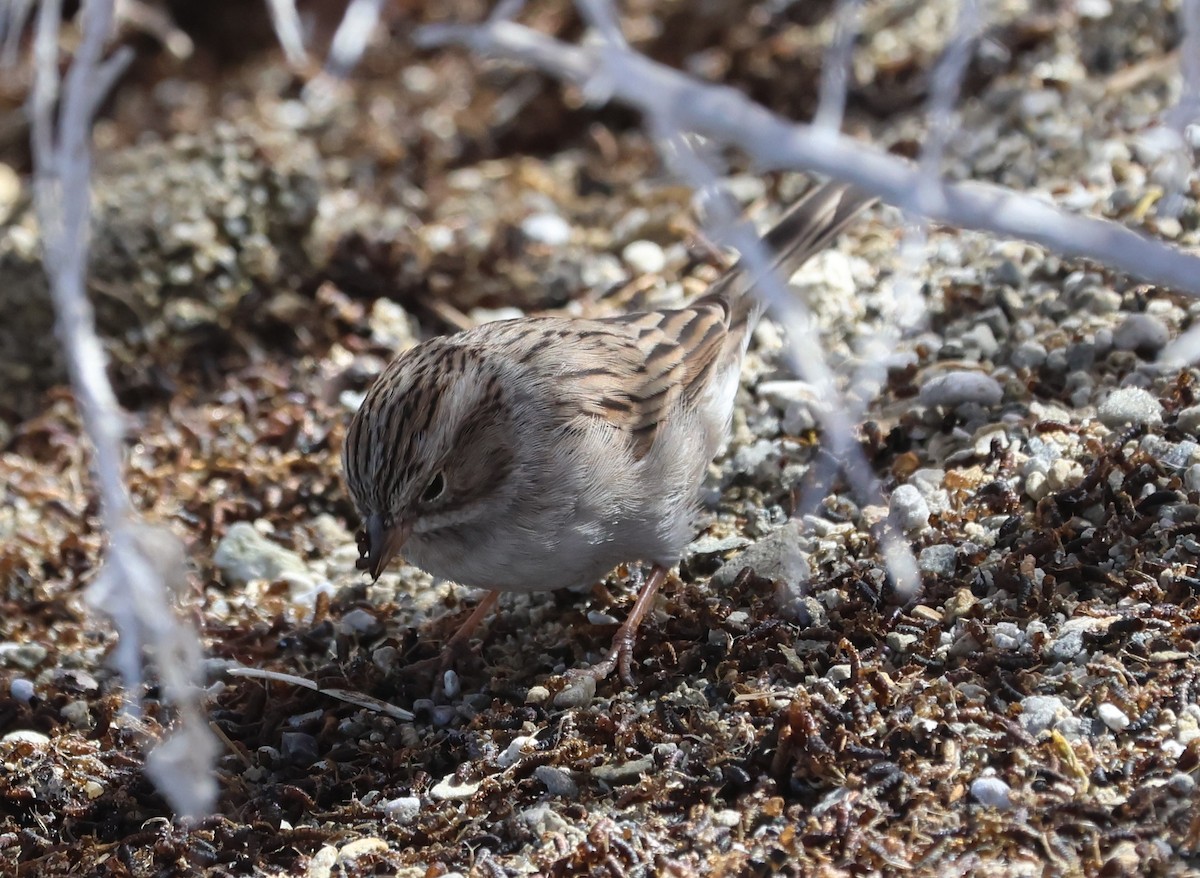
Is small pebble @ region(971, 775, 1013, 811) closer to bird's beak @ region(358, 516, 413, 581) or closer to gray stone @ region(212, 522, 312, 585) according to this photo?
bird's beak @ region(358, 516, 413, 581)

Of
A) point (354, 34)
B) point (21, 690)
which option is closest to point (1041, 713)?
point (354, 34)

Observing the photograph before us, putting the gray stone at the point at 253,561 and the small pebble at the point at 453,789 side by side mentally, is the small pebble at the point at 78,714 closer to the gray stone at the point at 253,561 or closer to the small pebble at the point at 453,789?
the gray stone at the point at 253,561

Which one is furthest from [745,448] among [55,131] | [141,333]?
[55,131]

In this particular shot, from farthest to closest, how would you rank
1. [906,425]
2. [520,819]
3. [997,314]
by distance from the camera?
[997,314] → [906,425] → [520,819]

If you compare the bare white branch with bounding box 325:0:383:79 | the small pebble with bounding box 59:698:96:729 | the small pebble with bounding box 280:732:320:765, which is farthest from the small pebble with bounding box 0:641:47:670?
the bare white branch with bounding box 325:0:383:79

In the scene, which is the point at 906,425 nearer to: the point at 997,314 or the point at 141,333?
the point at 997,314

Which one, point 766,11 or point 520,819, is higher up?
point 766,11

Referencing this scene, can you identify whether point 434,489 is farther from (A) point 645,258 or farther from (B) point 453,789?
(A) point 645,258
